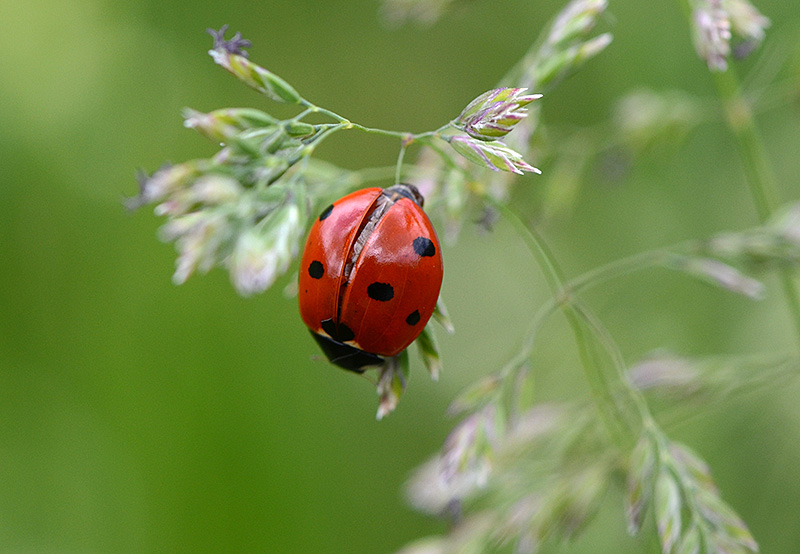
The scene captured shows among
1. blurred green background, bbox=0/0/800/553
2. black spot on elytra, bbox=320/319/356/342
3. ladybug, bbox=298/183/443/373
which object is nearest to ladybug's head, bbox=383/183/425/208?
ladybug, bbox=298/183/443/373

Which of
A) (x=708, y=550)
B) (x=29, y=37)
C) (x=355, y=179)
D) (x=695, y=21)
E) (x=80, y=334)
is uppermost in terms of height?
(x=29, y=37)

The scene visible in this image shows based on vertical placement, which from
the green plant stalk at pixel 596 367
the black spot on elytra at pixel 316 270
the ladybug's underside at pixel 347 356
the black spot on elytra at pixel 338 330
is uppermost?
the black spot on elytra at pixel 316 270

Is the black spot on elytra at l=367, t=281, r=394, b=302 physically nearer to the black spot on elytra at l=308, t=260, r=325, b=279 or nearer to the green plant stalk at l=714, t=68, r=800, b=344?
the black spot on elytra at l=308, t=260, r=325, b=279

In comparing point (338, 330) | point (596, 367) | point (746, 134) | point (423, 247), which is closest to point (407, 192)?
point (423, 247)

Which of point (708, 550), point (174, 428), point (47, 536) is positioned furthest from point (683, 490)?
point (47, 536)

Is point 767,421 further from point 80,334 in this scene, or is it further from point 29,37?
→ point 29,37

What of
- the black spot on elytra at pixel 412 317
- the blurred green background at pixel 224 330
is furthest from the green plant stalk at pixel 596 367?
the blurred green background at pixel 224 330

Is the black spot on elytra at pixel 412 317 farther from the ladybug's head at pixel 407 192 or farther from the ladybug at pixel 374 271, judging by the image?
the ladybug's head at pixel 407 192
